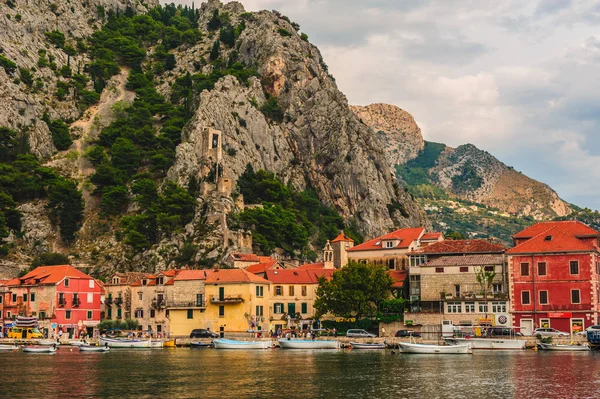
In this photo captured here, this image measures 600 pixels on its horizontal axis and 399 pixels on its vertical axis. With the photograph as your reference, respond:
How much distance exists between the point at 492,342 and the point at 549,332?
5.83 m

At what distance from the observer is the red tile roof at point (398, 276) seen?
8569 centimetres

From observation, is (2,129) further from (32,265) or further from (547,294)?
(547,294)

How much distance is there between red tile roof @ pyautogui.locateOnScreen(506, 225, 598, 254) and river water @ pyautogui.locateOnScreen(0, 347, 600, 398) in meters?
13.2

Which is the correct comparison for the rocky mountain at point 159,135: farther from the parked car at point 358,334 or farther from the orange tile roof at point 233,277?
the parked car at point 358,334

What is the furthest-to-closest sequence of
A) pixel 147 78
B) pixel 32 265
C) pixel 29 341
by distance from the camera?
1. pixel 147 78
2. pixel 32 265
3. pixel 29 341

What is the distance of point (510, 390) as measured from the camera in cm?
4094

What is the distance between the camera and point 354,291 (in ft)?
264

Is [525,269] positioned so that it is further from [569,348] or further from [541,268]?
[569,348]

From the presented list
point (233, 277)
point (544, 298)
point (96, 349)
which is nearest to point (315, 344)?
point (233, 277)

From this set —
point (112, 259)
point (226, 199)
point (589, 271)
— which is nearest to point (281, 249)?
point (226, 199)

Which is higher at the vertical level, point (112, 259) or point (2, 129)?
point (2, 129)

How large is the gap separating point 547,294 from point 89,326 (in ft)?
185

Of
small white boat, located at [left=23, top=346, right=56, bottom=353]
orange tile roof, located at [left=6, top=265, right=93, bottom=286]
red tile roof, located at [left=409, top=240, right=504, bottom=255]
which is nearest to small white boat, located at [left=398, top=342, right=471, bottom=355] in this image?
red tile roof, located at [left=409, top=240, right=504, bottom=255]

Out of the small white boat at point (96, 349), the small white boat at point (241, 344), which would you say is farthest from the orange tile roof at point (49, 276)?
the small white boat at point (241, 344)
